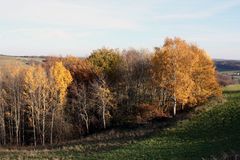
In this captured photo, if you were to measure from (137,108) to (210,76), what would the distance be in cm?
1321

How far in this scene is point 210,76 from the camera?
56.3 m

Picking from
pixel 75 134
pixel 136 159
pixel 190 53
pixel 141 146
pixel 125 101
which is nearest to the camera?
pixel 136 159

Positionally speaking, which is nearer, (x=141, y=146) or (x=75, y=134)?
(x=141, y=146)

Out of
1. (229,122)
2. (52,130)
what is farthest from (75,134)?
(229,122)

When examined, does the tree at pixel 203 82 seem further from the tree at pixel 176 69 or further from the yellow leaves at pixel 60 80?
the yellow leaves at pixel 60 80

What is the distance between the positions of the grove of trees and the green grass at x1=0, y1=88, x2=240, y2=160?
711 centimetres

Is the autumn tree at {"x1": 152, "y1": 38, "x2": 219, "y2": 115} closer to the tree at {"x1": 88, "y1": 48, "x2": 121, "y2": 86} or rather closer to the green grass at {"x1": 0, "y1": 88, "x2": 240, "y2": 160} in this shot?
the green grass at {"x1": 0, "y1": 88, "x2": 240, "y2": 160}

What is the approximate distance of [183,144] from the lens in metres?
37.4

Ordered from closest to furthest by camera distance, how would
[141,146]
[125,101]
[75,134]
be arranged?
[141,146]
[75,134]
[125,101]

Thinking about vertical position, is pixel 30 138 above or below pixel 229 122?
below

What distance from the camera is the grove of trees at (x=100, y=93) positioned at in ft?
181

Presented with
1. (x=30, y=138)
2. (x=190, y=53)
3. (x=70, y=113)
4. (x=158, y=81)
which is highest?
(x=190, y=53)

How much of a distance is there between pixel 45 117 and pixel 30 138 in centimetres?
463

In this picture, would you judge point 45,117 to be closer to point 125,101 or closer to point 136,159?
point 125,101
